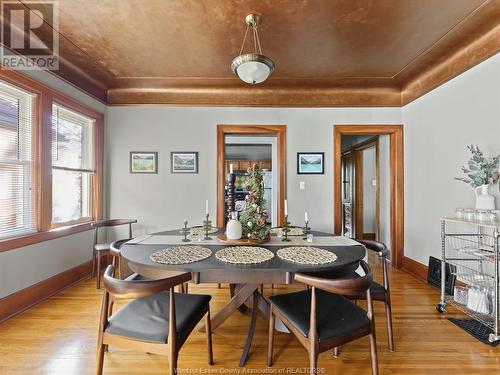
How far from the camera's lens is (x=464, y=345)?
6.03ft

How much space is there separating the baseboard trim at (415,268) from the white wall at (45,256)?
426cm

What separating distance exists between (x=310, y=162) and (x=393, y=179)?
123cm

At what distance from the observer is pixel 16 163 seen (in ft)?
7.65

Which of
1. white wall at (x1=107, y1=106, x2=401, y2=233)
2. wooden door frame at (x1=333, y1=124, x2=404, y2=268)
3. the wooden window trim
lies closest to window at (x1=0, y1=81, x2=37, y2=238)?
the wooden window trim

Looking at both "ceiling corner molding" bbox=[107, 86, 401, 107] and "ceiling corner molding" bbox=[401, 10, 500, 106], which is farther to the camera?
"ceiling corner molding" bbox=[107, 86, 401, 107]

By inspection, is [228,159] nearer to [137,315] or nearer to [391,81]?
[391,81]

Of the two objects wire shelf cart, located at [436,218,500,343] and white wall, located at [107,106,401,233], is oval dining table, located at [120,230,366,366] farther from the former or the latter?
white wall, located at [107,106,401,233]

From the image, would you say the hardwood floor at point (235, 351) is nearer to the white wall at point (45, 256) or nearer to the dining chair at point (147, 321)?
the white wall at point (45, 256)

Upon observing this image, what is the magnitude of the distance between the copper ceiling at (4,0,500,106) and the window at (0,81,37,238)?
2.05 ft

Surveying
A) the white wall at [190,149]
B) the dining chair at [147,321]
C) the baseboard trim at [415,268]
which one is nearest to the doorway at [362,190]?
the baseboard trim at [415,268]

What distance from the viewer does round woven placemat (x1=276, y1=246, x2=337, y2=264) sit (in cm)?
154

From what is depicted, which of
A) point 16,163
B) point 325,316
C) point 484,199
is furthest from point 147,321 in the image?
point 484,199

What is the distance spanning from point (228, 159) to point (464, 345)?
6.54 metres

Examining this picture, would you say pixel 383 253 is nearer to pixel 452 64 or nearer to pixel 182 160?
pixel 452 64
